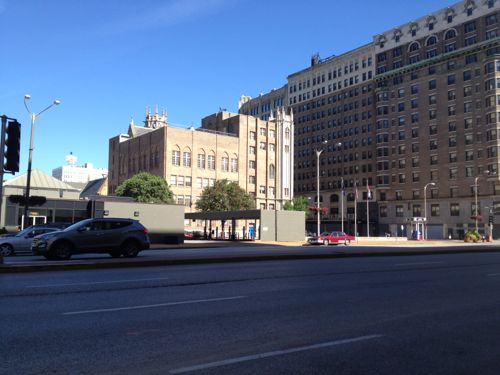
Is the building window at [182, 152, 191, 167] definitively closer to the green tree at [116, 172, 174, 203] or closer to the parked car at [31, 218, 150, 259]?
the green tree at [116, 172, 174, 203]

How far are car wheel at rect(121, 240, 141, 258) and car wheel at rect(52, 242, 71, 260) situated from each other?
2358 millimetres

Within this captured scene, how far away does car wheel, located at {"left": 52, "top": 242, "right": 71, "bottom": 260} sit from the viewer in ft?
62.7

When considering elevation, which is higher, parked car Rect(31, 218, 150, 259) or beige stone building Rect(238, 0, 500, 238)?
beige stone building Rect(238, 0, 500, 238)

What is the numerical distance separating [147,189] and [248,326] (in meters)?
68.7

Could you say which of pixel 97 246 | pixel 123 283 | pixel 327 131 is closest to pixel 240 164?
pixel 327 131

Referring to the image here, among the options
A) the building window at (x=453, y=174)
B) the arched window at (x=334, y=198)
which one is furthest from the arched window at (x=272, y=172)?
the building window at (x=453, y=174)

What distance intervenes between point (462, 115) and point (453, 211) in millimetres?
18226

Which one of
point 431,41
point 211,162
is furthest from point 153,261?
point 431,41

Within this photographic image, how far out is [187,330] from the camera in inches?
274

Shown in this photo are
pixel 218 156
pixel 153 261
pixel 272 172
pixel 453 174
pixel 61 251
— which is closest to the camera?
pixel 153 261

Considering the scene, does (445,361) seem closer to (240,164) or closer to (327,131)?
(240,164)

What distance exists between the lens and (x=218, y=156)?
95375mm

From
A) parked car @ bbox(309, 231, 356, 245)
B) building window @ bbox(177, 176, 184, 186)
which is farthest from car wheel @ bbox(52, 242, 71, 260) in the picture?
building window @ bbox(177, 176, 184, 186)

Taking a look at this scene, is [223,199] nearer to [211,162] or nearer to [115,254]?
[211,162]
